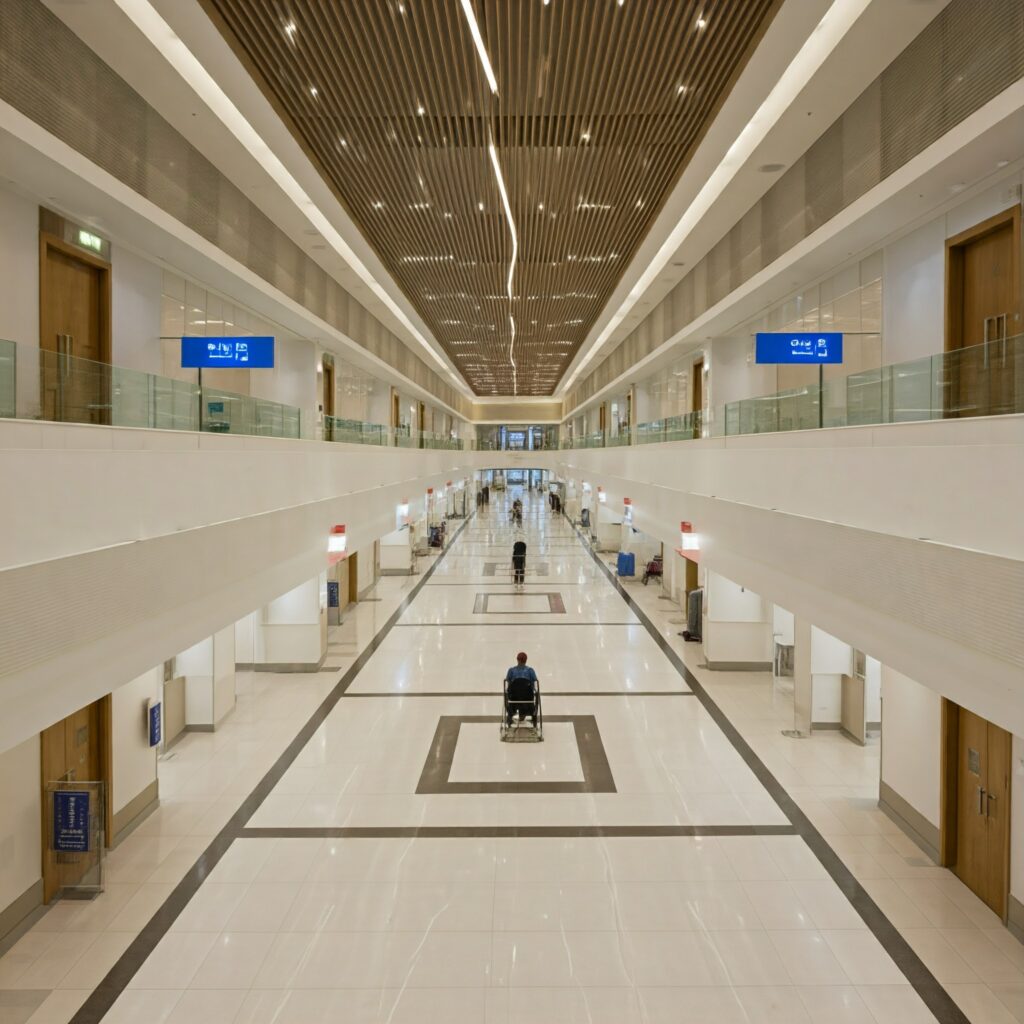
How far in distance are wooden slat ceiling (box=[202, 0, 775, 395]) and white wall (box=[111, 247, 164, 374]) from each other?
2.37 metres

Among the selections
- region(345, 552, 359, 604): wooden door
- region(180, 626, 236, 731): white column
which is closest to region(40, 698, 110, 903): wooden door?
region(180, 626, 236, 731): white column

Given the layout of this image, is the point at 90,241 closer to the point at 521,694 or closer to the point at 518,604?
the point at 521,694

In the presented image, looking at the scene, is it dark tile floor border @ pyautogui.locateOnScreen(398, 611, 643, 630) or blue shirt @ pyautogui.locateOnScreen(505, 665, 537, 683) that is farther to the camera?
dark tile floor border @ pyautogui.locateOnScreen(398, 611, 643, 630)

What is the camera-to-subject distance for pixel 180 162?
903cm

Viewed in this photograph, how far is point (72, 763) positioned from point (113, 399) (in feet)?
11.2

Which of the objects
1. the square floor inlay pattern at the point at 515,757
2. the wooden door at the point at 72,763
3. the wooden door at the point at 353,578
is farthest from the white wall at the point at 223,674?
the wooden door at the point at 353,578

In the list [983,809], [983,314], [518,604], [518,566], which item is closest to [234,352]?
[983,314]

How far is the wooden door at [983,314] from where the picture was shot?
475 centimetres

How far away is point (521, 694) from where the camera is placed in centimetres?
1012

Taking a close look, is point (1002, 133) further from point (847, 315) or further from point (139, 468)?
point (139, 468)

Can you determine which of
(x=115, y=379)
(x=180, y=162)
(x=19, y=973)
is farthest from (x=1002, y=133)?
(x=19, y=973)

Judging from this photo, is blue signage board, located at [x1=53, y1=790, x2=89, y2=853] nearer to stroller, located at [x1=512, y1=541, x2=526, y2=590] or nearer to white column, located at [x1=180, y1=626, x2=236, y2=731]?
white column, located at [x1=180, y1=626, x2=236, y2=731]

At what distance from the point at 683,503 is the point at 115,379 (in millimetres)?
8225

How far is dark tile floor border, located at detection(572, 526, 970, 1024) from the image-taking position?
17.4ft
